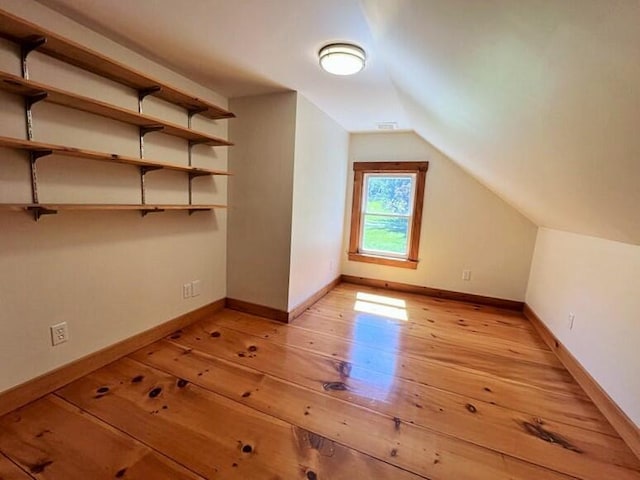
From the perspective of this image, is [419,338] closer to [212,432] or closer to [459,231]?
[459,231]

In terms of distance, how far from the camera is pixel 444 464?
1.35m

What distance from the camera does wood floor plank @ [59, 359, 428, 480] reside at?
1.29 m

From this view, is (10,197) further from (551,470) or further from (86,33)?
(551,470)

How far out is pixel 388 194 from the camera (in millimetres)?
3984

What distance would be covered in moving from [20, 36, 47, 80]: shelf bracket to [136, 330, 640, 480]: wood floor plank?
181 centimetres

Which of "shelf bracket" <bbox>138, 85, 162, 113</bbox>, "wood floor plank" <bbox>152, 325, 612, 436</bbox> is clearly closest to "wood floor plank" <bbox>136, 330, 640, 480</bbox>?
"wood floor plank" <bbox>152, 325, 612, 436</bbox>

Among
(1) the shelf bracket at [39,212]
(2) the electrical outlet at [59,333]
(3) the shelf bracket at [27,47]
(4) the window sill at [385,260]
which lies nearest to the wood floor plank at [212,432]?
(2) the electrical outlet at [59,333]

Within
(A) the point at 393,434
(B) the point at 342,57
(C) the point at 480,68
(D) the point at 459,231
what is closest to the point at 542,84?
(C) the point at 480,68

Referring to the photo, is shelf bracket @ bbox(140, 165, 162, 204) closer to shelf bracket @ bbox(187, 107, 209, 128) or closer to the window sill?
shelf bracket @ bbox(187, 107, 209, 128)

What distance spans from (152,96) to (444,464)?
280 centimetres

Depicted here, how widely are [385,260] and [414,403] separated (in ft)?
7.85

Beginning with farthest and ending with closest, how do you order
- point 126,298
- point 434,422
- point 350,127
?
point 350,127 → point 126,298 → point 434,422

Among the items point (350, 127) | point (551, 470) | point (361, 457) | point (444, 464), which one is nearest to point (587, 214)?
point (551, 470)

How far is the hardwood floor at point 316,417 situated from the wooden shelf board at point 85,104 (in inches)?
63.5
